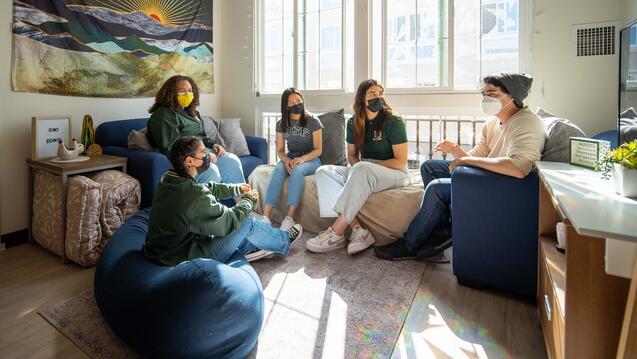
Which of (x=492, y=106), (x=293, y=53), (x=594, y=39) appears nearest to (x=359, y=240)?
(x=492, y=106)

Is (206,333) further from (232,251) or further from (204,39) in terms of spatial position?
(204,39)

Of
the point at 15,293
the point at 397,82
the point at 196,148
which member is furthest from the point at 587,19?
the point at 15,293

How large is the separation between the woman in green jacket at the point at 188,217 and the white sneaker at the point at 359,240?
823 mm

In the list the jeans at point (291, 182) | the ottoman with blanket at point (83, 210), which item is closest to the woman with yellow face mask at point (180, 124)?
the jeans at point (291, 182)

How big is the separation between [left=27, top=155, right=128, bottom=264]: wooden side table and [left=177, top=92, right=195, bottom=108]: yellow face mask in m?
0.56

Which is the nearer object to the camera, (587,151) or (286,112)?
(587,151)

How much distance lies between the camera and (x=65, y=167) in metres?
2.19

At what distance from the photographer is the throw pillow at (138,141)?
2.67m

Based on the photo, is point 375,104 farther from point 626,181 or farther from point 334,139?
point 626,181

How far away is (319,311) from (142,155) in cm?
169

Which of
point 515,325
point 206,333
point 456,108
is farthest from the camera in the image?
point 456,108

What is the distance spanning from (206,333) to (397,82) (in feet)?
9.48

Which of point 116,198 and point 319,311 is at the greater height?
point 116,198

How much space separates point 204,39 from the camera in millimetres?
3943
